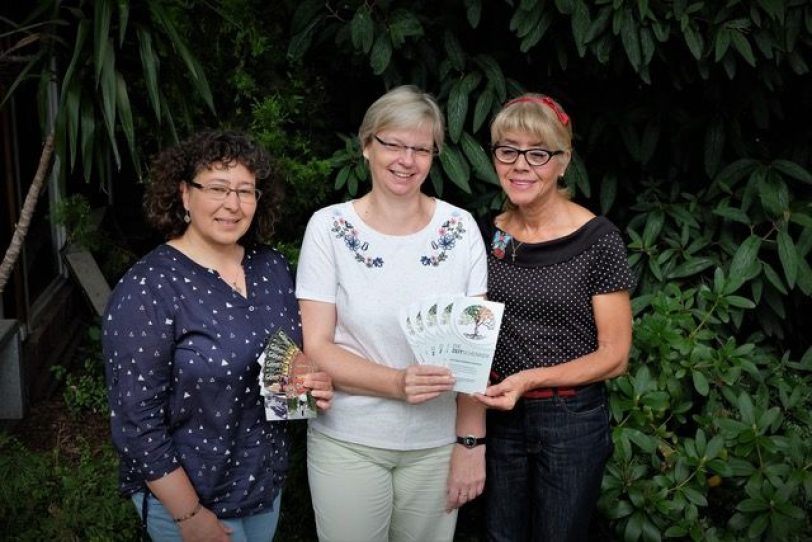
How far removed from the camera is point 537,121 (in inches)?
93.7

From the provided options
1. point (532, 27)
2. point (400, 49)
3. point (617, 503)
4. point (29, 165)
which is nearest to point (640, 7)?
point (532, 27)

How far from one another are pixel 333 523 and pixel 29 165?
321 cm

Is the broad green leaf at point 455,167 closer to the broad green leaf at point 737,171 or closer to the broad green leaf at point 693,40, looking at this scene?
the broad green leaf at point 693,40

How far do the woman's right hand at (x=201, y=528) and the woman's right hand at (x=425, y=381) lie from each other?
61cm

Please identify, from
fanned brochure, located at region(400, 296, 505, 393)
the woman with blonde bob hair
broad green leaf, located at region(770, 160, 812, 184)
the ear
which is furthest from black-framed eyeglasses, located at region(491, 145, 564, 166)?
broad green leaf, located at region(770, 160, 812, 184)

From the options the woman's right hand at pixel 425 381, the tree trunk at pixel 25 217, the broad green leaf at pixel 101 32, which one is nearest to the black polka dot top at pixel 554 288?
the woman's right hand at pixel 425 381

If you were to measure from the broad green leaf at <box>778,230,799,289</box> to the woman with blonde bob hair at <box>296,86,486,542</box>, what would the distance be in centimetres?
167

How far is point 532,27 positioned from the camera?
3.21 m

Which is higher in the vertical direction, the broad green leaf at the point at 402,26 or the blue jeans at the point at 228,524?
the broad green leaf at the point at 402,26

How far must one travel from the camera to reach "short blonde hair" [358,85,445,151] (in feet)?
7.55

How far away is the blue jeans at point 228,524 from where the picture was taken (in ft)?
7.24

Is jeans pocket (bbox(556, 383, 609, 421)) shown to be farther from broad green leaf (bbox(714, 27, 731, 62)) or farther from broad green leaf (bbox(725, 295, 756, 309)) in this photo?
broad green leaf (bbox(714, 27, 731, 62))

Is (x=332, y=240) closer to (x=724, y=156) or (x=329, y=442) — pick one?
(x=329, y=442)

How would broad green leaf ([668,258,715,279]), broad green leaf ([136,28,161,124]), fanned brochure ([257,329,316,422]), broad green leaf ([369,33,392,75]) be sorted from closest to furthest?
fanned brochure ([257,329,316,422]) < broad green leaf ([136,28,161,124]) < broad green leaf ([369,33,392,75]) < broad green leaf ([668,258,715,279])
